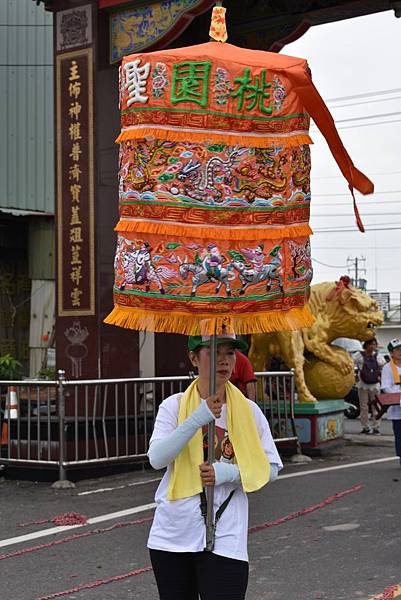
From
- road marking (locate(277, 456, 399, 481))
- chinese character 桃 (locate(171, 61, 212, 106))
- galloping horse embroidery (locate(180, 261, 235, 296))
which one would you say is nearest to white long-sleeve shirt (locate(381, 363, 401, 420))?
road marking (locate(277, 456, 399, 481))

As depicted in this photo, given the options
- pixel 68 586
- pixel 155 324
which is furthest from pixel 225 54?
pixel 68 586

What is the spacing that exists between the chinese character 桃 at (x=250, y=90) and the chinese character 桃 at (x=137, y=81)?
44 centimetres

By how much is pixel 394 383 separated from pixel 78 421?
3.58m

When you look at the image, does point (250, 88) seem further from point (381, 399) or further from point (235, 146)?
point (381, 399)

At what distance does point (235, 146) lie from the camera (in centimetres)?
458

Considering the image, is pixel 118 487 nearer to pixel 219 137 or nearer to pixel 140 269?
Answer: pixel 140 269

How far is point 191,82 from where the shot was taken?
4.61m

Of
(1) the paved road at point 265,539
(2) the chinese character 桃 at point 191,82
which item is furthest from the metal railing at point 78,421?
(2) the chinese character 桃 at point 191,82

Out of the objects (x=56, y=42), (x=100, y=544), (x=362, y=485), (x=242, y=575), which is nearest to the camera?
(x=242, y=575)

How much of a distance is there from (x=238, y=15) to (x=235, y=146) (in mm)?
8637

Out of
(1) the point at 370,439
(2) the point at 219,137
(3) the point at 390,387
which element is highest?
(2) the point at 219,137

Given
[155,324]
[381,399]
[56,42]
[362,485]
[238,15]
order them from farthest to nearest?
[238,15] < [56,42] < [381,399] < [362,485] < [155,324]

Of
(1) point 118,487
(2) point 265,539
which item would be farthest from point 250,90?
(1) point 118,487

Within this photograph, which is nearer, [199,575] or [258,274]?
[199,575]
